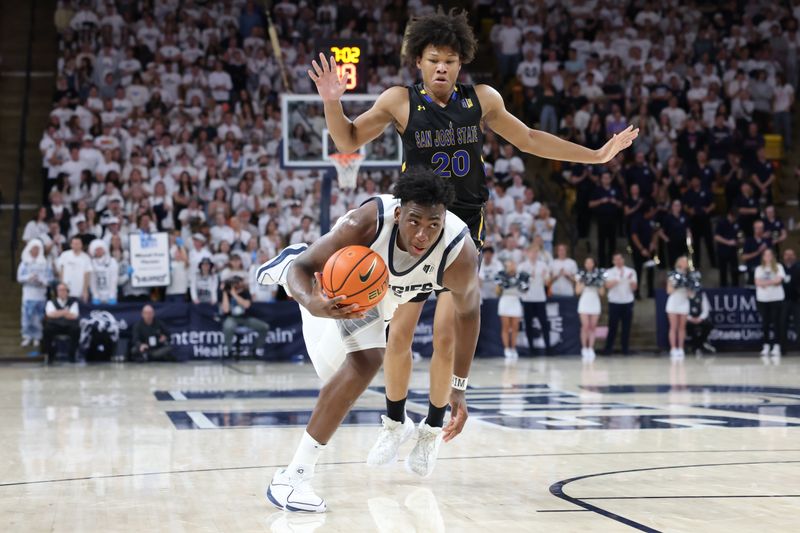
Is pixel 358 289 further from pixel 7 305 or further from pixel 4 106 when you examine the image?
pixel 4 106

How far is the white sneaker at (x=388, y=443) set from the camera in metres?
6.81

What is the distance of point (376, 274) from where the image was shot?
5184 mm

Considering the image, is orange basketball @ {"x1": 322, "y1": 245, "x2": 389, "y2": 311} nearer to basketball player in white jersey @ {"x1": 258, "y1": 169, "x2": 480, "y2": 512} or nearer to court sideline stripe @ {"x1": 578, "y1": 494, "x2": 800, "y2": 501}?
basketball player in white jersey @ {"x1": 258, "y1": 169, "x2": 480, "y2": 512}

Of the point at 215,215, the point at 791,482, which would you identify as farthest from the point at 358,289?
the point at 215,215

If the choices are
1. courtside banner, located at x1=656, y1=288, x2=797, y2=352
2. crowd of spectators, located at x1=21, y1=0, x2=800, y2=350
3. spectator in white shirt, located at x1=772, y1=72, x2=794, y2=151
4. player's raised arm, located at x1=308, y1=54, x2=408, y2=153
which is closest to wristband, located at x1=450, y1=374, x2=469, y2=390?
player's raised arm, located at x1=308, y1=54, x2=408, y2=153

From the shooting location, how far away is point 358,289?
508cm

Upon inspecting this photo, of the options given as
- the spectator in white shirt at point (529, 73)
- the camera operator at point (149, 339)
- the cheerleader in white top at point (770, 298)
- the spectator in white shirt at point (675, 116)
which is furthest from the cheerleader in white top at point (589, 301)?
the camera operator at point (149, 339)

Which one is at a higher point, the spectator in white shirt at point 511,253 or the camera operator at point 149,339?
the spectator in white shirt at point 511,253

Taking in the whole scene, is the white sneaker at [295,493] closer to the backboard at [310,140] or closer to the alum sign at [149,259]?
the backboard at [310,140]

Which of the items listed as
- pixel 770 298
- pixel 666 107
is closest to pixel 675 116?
pixel 666 107

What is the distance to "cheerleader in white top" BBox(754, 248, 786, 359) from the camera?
1984 centimetres

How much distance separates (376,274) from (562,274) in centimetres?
1536

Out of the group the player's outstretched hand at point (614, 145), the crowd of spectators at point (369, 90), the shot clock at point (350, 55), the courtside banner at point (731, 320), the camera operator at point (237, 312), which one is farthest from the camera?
the courtside banner at point (731, 320)

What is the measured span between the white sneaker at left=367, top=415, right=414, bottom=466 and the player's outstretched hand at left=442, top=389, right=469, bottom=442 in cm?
42
